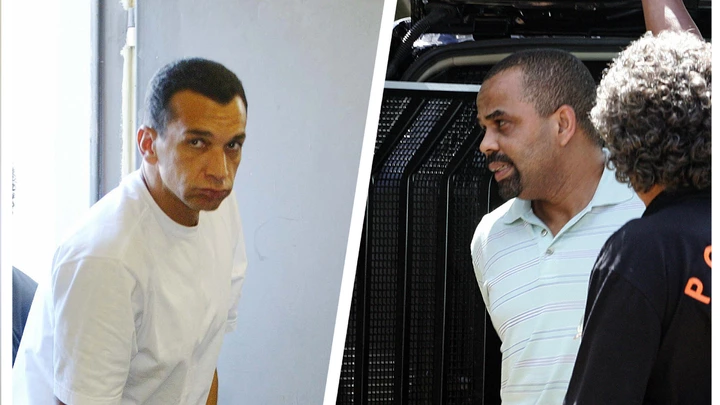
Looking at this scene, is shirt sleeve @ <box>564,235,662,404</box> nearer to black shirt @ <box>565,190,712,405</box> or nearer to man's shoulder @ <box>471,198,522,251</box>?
black shirt @ <box>565,190,712,405</box>

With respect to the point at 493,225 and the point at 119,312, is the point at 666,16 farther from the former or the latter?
the point at 119,312

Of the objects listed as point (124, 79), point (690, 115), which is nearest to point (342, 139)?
point (124, 79)

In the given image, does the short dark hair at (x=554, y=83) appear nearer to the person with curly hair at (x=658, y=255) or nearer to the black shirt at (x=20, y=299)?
the person with curly hair at (x=658, y=255)

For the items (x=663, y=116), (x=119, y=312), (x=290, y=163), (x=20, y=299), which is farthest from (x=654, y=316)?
(x=20, y=299)

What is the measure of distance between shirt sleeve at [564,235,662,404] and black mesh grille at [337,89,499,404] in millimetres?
778

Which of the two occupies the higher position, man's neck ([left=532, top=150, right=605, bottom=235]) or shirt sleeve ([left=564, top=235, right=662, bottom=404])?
man's neck ([left=532, top=150, right=605, bottom=235])

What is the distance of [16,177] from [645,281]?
3.91 ft

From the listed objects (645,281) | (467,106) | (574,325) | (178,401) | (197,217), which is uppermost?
(467,106)

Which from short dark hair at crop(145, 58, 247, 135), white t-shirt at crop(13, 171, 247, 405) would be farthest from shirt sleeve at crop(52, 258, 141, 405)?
short dark hair at crop(145, 58, 247, 135)

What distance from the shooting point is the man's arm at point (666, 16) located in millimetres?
1864

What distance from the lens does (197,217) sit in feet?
5.93

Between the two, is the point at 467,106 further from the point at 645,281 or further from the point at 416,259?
the point at 645,281

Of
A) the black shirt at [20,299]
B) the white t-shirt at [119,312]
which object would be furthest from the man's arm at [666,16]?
the black shirt at [20,299]

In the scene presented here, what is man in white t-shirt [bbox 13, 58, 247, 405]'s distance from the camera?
1.71 m
